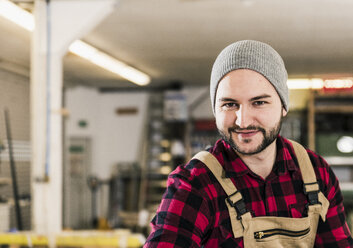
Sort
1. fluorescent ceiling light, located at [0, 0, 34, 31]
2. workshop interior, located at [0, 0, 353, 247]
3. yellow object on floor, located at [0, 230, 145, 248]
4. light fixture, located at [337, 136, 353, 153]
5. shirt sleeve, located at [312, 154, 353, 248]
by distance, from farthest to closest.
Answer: light fixture, located at [337, 136, 353, 153] < fluorescent ceiling light, located at [0, 0, 34, 31] < workshop interior, located at [0, 0, 353, 247] < yellow object on floor, located at [0, 230, 145, 248] < shirt sleeve, located at [312, 154, 353, 248]

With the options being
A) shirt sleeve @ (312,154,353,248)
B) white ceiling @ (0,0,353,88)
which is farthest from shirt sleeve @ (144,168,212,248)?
white ceiling @ (0,0,353,88)

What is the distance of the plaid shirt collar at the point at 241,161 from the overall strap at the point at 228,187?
0.9 inches

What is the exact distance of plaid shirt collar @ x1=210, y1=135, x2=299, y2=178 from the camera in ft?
3.98

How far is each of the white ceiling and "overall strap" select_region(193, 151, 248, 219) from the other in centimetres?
358

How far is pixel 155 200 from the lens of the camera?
1019 centimetres

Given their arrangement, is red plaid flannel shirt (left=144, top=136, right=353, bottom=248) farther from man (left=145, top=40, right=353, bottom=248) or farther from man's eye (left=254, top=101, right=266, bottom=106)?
man's eye (left=254, top=101, right=266, bottom=106)

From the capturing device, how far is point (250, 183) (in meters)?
1.24

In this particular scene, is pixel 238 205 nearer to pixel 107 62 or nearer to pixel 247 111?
pixel 247 111

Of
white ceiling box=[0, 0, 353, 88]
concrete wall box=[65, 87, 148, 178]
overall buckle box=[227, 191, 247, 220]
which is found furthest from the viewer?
concrete wall box=[65, 87, 148, 178]

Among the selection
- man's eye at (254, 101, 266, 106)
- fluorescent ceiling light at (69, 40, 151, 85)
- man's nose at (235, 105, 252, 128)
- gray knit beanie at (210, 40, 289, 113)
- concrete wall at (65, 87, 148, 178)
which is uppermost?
fluorescent ceiling light at (69, 40, 151, 85)

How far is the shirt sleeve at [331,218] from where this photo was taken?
1281 millimetres

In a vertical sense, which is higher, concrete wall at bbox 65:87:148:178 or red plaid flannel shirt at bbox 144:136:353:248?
concrete wall at bbox 65:87:148:178

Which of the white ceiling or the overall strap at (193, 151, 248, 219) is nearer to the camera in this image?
the overall strap at (193, 151, 248, 219)

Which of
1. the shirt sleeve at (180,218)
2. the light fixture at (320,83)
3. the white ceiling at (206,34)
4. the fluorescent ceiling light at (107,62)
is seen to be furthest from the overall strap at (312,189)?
the light fixture at (320,83)
